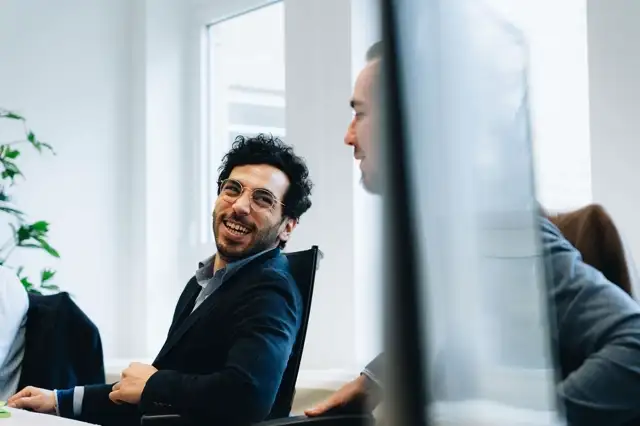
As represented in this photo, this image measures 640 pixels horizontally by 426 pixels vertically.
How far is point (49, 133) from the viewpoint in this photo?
11.3 ft

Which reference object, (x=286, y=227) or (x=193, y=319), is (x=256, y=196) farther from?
(x=193, y=319)

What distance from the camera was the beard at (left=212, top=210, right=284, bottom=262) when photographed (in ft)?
6.04

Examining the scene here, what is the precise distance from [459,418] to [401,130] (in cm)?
17

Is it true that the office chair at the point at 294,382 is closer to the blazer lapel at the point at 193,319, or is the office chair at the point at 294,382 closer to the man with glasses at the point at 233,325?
the man with glasses at the point at 233,325

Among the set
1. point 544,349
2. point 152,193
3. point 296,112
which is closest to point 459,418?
point 544,349

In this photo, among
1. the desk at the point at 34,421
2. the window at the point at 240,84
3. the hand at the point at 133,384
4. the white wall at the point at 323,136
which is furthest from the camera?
the window at the point at 240,84

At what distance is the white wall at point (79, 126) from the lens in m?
3.39

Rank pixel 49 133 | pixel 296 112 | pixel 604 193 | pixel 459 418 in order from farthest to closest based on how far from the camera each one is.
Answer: pixel 49 133
pixel 296 112
pixel 604 193
pixel 459 418

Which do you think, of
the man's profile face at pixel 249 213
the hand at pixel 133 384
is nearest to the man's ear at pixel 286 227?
the man's profile face at pixel 249 213

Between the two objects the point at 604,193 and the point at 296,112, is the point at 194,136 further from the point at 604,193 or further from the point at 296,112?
the point at 604,193

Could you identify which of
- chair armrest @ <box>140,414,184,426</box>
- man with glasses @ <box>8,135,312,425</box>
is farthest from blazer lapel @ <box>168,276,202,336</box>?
chair armrest @ <box>140,414,184,426</box>

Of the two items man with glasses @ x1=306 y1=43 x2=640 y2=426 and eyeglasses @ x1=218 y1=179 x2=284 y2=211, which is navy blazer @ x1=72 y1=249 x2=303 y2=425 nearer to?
eyeglasses @ x1=218 y1=179 x2=284 y2=211

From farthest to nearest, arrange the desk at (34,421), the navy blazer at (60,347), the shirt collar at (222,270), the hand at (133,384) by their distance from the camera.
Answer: the navy blazer at (60,347), the shirt collar at (222,270), the hand at (133,384), the desk at (34,421)

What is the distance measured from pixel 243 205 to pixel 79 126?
1912mm
